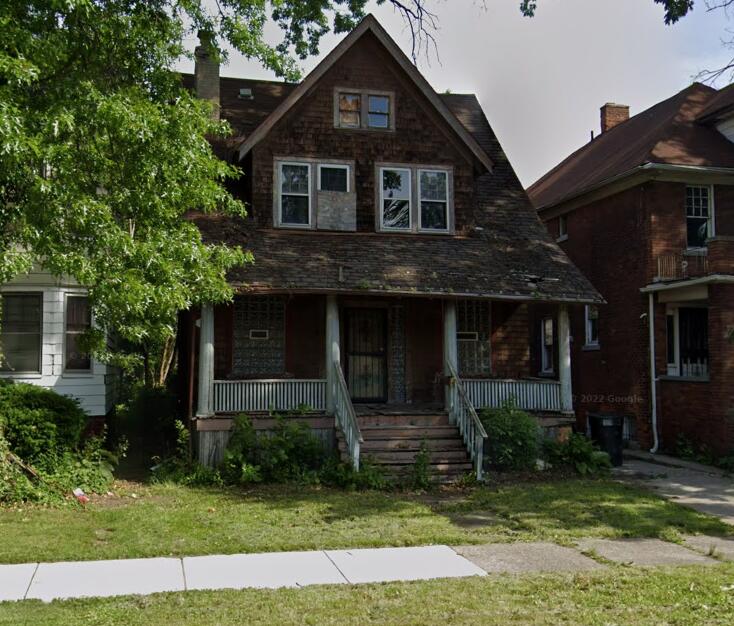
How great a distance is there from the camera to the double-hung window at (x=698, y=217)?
19.2 metres

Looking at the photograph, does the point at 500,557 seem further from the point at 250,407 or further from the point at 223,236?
the point at 223,236

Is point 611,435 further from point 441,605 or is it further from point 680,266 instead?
point 441,605

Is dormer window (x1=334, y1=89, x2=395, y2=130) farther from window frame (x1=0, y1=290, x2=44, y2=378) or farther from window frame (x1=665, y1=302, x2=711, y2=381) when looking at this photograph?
window frame (x1=665, y1=302, x2=711, y2=381)

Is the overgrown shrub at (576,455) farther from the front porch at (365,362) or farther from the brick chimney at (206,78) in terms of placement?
the brick chimney at (206,78)

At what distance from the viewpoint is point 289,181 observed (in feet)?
54.1

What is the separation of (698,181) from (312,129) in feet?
32.6

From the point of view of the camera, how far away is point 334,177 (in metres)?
16.7

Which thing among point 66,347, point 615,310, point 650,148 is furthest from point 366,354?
point 650,148

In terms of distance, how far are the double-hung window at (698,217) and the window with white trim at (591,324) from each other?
11.1 ft

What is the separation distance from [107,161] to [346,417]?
20.5 feet

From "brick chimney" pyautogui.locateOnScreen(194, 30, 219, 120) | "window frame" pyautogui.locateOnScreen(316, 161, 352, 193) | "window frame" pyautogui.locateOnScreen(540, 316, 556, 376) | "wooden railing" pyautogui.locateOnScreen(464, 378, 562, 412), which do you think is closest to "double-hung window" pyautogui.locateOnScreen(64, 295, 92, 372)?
"window frame" pyautogui.locateOnScreen(316, 161, 352, 193)

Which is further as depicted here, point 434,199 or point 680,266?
point 680,266

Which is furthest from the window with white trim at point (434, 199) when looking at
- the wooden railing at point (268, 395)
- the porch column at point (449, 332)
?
the wooden railing at point (268, 395)

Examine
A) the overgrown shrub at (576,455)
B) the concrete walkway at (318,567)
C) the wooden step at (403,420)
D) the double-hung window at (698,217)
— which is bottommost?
the concrete walkway at (318,567)
